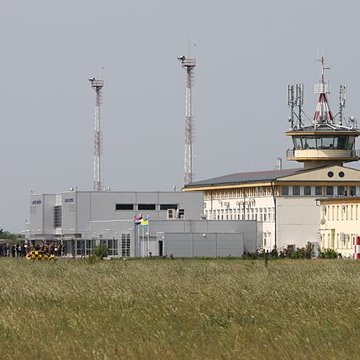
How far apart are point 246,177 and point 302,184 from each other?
10.0 m

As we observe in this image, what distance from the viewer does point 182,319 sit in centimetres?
2703

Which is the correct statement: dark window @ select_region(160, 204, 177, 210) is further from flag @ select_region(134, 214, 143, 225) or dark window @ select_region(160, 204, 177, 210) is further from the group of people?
flag @ select_region(134, 214, 143, 225)

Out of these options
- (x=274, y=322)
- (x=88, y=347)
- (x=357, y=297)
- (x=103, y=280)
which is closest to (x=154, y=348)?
(x=88, y=347)

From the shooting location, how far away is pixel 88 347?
22.0 m

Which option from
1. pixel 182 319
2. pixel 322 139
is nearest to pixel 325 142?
pixel 322 139

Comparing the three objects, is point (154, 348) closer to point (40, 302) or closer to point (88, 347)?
point (88, 347)

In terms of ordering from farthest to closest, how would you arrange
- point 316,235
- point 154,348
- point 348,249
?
point 316,235, point 348,249, point 154,348

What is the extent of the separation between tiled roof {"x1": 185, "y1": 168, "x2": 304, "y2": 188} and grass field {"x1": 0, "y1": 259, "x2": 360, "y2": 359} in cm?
7118

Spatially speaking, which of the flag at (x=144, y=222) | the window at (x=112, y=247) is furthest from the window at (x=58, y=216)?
the flag at (x=144, y=222)

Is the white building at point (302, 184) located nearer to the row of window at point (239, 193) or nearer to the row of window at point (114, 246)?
the row of window at point (239, 193)

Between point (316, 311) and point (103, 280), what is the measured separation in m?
15.1

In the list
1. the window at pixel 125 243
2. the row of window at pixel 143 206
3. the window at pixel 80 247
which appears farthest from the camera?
the row of window at pixel 143 206

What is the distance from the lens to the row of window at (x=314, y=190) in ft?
358

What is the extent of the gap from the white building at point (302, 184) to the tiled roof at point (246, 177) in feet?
0.42
